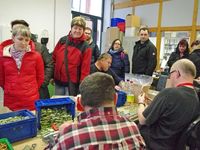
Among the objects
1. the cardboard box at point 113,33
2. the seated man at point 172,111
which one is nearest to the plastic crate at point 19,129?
the seated man at point 172,111

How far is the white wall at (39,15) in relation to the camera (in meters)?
3.86

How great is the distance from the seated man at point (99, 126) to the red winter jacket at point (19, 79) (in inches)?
45.8

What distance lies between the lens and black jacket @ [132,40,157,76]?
4.07m

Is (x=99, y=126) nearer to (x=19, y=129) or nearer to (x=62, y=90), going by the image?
(x=19, y=129)

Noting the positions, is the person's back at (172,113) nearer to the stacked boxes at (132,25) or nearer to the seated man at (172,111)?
the seated man at (172,111)

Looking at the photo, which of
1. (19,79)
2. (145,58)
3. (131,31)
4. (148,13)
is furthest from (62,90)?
(148,13)

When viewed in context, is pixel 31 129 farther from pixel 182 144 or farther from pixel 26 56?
pixel 182 144

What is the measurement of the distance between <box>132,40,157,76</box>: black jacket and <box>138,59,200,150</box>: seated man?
221 centimetres

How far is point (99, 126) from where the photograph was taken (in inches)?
38.8

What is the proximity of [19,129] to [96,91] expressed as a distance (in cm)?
71

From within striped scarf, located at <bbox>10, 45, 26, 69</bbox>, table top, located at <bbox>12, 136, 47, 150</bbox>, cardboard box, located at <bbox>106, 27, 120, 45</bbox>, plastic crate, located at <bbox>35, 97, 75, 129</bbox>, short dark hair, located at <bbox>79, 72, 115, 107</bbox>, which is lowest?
table top, located at <bbox>12, 136, 47, 150</bbox>

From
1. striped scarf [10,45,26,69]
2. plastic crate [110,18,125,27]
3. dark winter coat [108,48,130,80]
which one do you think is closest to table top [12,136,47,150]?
striped scarf [10,45,26,69]

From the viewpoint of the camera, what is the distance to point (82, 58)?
2615 millimetres

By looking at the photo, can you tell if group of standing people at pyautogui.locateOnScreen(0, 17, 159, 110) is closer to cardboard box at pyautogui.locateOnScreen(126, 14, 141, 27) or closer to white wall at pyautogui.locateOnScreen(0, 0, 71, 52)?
white wall at pyautogui.locateOnScreen(0, 0, 71, 52)
